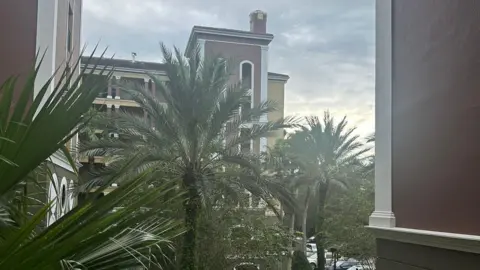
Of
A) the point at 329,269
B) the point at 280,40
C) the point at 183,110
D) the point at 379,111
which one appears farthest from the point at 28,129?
the point at 280,40

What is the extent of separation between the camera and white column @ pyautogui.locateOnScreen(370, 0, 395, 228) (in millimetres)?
8930

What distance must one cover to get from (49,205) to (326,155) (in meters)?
22.2

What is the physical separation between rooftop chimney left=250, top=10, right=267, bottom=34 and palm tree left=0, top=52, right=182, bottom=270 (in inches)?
1334

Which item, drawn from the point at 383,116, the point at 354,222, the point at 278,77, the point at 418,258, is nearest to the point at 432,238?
the point at 418,258

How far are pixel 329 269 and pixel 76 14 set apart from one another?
59.8 feet

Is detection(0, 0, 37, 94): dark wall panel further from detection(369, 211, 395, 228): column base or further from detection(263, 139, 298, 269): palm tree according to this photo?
detection(263, 139, 298, 269): palm tree

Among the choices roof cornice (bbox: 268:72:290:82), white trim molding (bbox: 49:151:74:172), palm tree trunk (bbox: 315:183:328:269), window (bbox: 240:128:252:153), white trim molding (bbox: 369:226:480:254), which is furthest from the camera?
roof cornice (bbox: 268:72:290:82)

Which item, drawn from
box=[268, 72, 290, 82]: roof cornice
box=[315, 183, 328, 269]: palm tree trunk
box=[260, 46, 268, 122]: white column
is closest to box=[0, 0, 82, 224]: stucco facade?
box=[315, 183, 328, 269]: palm tree trunk

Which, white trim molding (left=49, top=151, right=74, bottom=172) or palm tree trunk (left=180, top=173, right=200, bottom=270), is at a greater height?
white trim molding (left=49, top=151, right=74, bottom=172)

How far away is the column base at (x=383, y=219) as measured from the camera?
8672mm

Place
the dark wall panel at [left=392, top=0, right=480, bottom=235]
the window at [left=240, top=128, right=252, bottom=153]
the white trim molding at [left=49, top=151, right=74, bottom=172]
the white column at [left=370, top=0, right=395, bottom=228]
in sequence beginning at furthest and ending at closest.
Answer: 1. the window at [left=240, top=128, right=252, bottom=153]
2. the white column at [left=370, top=0, right=395, bottom=228]
3. the dark wall panel at [left=392, top=0, right=480, bottom=235]
4. the white trim molding at [left=49, top=151, right=74, bottom=172]

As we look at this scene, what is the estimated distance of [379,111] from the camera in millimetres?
9375

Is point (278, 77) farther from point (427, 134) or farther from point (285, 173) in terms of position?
point (427, 134)

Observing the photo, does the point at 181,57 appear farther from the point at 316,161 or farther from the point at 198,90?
the point at 316,161
